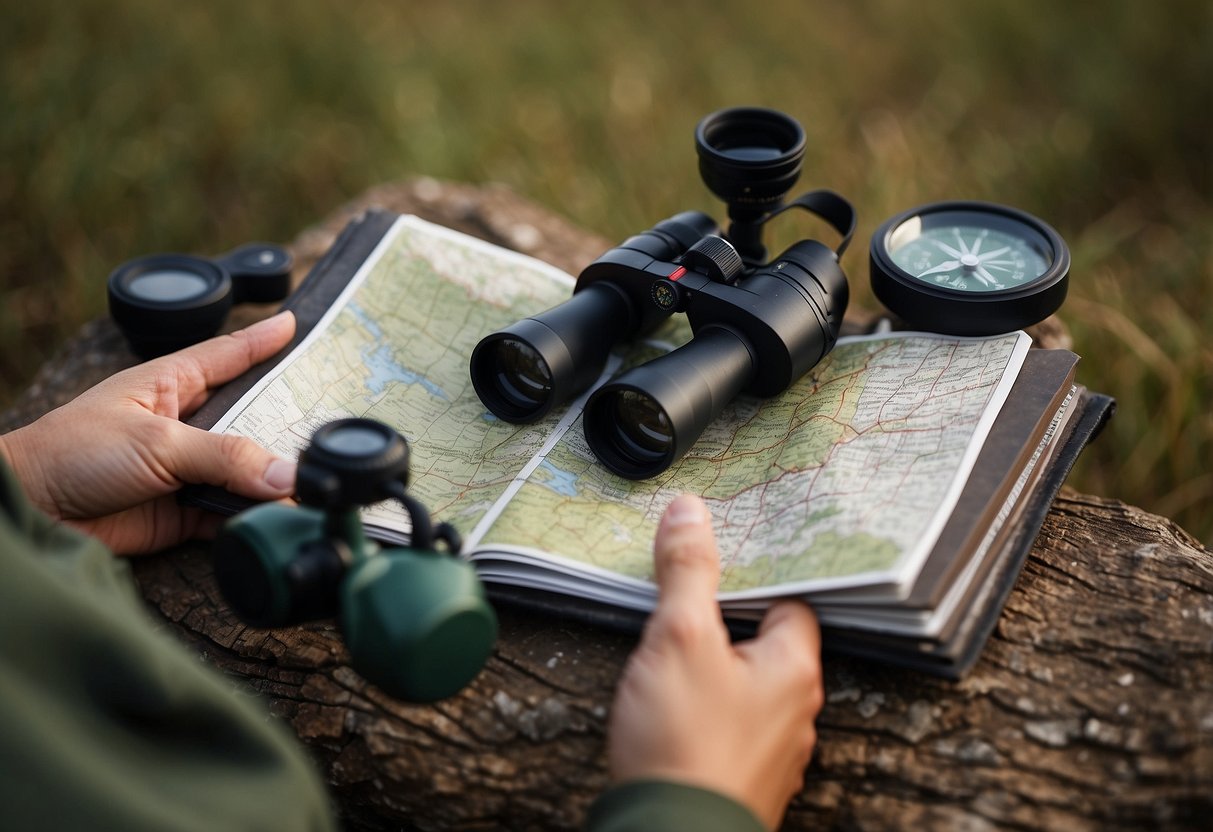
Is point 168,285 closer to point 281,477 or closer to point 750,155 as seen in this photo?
point 281,477

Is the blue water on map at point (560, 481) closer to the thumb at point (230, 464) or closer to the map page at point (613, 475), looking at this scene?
the map page at point (613, 475)

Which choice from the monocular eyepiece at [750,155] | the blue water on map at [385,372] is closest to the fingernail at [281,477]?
the blue water on map at [385,372]

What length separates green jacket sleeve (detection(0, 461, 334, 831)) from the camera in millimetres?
1240

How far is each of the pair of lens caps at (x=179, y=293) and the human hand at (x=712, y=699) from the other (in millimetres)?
1536

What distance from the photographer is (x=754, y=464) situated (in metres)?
2.17

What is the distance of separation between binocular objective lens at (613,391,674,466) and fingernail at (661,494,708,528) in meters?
0.26

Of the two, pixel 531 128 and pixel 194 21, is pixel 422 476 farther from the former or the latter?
pixel 194 21

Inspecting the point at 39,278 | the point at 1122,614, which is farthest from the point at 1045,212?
the point at 39,278

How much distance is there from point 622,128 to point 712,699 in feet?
12.3

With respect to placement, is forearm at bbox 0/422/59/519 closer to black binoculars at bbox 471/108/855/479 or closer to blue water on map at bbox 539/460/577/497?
black binoculars at bbox 471/108/855/479

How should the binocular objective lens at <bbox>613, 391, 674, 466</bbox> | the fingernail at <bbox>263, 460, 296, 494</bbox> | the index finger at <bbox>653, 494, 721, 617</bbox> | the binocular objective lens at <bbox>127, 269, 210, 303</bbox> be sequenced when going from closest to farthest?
the index finger at <bbox>653, 494, 721, 617</bbox>, the fingernail at <bbox>263, 460, 296, 494</bbox>, the binocular objective lens at <bbox>613, 391, 674, 466</bbox>, the binocular objective lens at <bbox>127, 269, 210, 303</bbox>

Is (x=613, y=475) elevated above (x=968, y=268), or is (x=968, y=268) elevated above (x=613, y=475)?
(x=968, y=268)

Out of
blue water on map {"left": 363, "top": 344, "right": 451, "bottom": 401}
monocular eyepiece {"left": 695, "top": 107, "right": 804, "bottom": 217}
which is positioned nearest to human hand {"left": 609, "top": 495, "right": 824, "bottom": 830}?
blue water on map {"left": 363, "top": 344, "right": 451, "bottom": 401}

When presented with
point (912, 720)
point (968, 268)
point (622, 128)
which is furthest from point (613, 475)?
point (622, 128)
